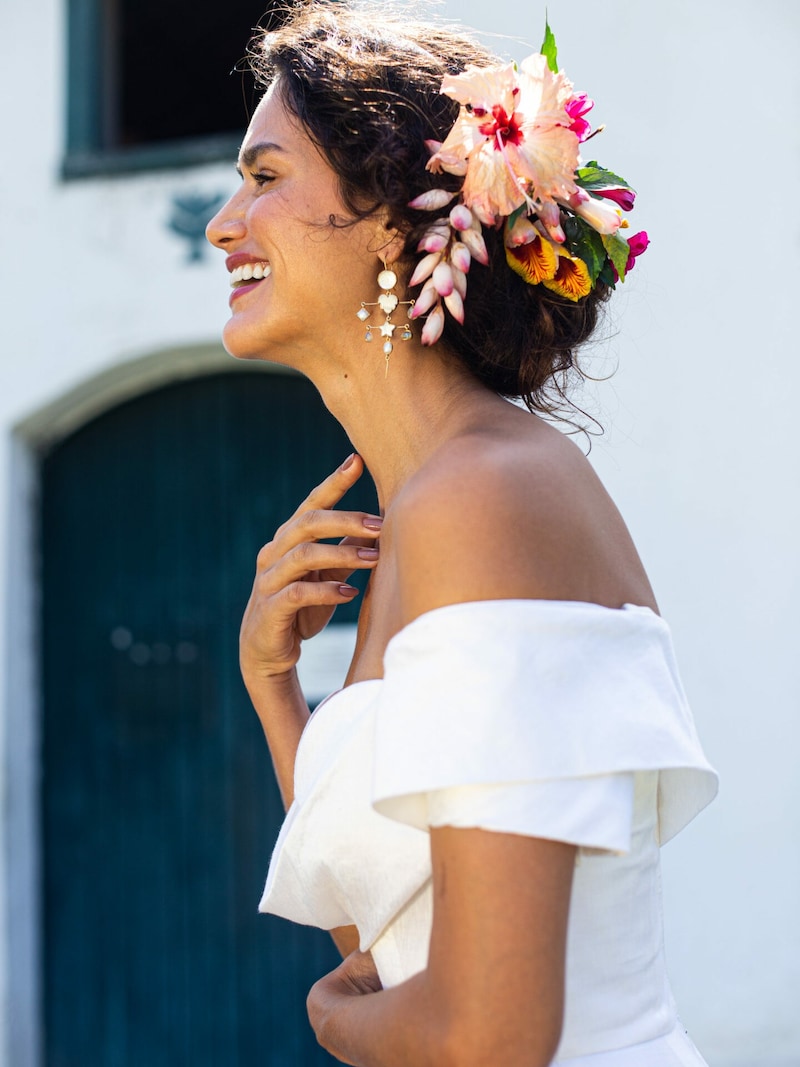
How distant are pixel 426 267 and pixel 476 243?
74mm

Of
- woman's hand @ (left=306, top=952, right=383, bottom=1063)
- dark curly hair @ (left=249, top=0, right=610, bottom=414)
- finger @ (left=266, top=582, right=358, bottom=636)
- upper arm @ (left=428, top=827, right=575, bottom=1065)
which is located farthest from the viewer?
finger @ (left=266, top=582, right=358, bottom=636)

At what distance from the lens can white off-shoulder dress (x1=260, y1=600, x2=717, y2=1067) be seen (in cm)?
111

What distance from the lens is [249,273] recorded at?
1729 millimetres

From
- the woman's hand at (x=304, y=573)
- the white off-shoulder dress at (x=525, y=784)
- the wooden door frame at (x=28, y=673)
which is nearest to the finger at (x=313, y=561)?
the woman's hand at (x=304, y=573)

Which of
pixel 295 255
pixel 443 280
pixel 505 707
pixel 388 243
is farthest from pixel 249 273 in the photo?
pixel 505 707

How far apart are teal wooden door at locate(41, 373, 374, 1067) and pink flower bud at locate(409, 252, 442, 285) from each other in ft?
9.17

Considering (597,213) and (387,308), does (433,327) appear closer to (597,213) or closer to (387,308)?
(387,308)

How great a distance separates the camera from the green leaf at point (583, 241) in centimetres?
164

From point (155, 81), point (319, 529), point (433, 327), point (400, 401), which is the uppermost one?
point (155, 81)

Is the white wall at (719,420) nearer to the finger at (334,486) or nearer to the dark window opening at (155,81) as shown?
the dark window opening at (155,81)

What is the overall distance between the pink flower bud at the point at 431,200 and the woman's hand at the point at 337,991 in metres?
0.96

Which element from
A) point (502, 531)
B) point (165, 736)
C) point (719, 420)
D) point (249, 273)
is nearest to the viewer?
point (502, 531)

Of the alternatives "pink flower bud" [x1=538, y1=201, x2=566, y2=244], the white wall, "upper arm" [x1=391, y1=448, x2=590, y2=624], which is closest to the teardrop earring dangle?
"pink flower bud" [x1=538, y1=201, x2=566, y2=244]

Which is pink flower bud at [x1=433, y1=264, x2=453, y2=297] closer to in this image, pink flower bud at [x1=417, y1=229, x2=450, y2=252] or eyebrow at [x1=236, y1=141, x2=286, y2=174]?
pink flower bud at [x1=417, y1=229, x2=450, y2=252]
